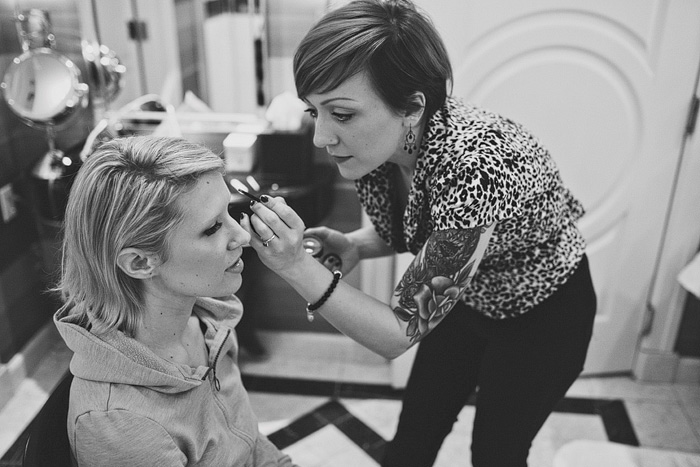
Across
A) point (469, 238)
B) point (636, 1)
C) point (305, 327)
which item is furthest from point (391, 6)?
point (305, 327)

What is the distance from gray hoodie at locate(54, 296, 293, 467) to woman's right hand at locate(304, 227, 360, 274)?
34cm

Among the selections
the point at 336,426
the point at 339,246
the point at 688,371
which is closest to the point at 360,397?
the point at 336,426

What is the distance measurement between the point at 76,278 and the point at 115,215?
0.16m

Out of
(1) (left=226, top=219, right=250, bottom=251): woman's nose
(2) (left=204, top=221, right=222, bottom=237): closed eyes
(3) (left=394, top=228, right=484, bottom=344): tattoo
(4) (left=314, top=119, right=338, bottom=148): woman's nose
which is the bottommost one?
(3) (left=394, top=228, right=484, bottom=344): tattoo

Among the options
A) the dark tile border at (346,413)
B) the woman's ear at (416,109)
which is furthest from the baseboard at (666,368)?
the woman's ear at (416,109)

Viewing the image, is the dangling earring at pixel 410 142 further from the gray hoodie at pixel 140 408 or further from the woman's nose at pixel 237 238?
the gray hoodie at pixel 140 408

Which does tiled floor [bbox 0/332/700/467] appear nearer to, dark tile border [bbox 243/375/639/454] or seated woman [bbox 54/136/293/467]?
dark tile border [bbox 243/375/639/454]

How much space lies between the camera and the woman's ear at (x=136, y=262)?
3.53ft

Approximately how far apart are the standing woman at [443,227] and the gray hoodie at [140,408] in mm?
254

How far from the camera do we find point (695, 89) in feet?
7.06

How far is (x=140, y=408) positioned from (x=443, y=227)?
572 millimetres

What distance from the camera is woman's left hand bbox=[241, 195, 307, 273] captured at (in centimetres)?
110

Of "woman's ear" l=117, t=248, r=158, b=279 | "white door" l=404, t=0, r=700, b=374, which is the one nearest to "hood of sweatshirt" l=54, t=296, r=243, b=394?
"woman's ear" l=117, t=248, r=158, b=279

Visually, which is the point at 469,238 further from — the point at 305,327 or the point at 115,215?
the point at 305,327
